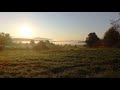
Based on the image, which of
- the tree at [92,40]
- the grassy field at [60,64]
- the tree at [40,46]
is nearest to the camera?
the grassy field at [60,64]

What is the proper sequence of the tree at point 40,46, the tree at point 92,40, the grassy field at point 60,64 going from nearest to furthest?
the grassy field at point 60,64 < the tree at point 92,40 < the tree at point 40,46

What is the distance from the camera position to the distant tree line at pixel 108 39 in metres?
6.53

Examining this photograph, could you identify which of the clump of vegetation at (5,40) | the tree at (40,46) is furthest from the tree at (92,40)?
the clump of vegetation at (5,40)

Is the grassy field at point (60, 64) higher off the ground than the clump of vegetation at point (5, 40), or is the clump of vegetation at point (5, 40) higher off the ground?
the clump of vegetation at point (5, 40)

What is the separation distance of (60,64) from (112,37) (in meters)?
1.37

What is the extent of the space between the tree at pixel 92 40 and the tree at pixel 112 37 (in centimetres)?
19

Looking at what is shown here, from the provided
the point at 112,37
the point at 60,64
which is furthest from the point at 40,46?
the point at 112,37

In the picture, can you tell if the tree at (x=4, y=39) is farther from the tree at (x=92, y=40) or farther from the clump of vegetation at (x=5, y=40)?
the tree at (x=92, y=40)

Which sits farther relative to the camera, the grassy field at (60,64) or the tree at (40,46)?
the tree at (40,46)

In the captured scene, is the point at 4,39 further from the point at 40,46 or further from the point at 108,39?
the point at 108,39

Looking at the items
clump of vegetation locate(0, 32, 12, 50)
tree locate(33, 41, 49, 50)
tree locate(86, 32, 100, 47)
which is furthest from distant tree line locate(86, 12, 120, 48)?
clump of vegetation locate(0, 32, 12, 50)
